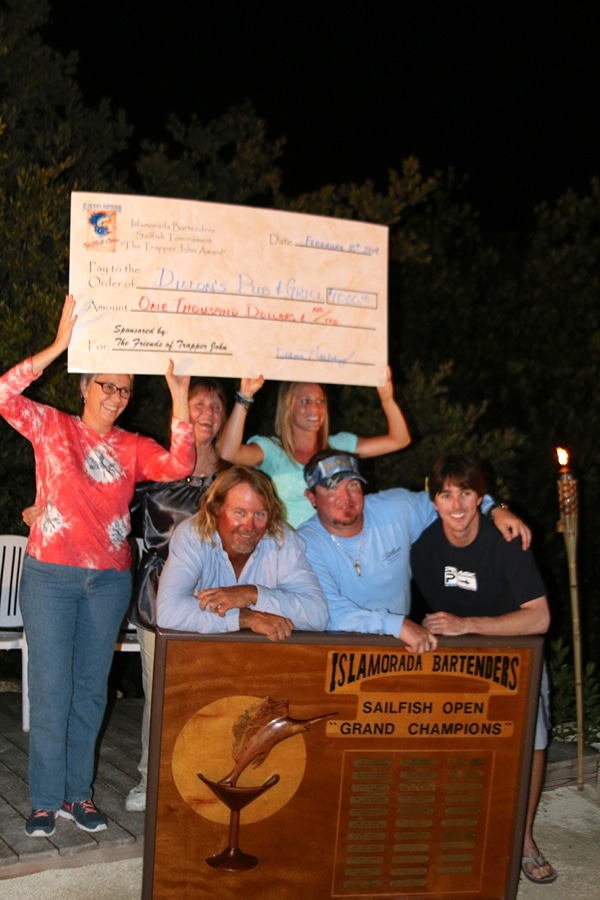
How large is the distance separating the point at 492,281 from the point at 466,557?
22.3ft

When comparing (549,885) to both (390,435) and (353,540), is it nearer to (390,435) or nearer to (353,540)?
(353,540)

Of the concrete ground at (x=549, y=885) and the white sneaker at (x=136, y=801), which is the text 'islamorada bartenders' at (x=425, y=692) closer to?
the concrete ground at (x=549, y=885)

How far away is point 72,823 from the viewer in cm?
388

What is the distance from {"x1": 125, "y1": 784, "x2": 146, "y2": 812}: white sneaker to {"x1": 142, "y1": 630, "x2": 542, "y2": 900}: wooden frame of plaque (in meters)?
0.98

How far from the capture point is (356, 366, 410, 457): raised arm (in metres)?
4.09

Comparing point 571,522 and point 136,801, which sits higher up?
point 571,522

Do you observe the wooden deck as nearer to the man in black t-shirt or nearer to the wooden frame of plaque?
the wooden frame of plaque

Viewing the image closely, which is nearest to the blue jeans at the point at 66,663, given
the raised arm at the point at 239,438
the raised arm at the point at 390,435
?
the raised arm at the point at 239,438

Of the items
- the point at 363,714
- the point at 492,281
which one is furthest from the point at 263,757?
the point at 492,281

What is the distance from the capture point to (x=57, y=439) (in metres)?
3.60

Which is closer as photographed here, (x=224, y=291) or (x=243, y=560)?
(x=243, y=560)

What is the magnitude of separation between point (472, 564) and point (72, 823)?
1863 millimetres

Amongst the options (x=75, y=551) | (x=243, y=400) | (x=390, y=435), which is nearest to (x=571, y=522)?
(x=390, y=435)

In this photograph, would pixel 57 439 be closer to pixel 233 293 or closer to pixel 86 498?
pixel 86 498
